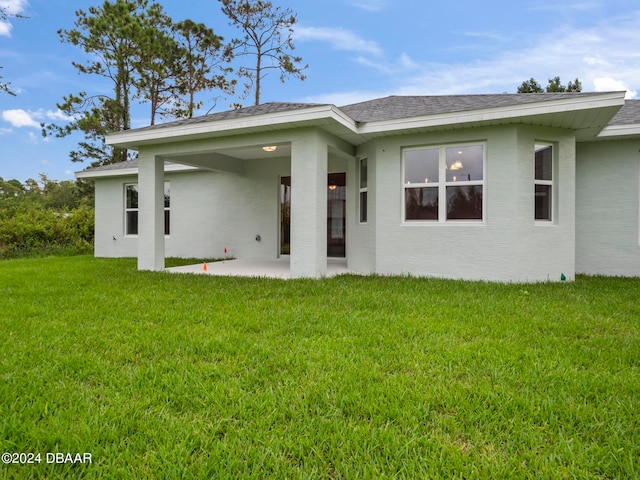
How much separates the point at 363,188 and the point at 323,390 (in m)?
6.52

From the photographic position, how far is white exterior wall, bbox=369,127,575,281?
22.0 ft

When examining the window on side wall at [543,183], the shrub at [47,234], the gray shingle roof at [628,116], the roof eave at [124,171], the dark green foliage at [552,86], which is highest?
the dark green foliage at [552,86]

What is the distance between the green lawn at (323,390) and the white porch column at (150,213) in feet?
11.9

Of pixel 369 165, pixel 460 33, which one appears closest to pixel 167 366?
pixel 369 165

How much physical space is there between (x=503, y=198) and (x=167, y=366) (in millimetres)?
6277

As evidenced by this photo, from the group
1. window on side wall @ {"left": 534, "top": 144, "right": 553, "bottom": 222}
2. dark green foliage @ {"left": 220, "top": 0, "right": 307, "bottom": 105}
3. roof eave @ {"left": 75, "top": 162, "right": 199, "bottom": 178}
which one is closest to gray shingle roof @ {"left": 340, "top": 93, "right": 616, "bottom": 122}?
window on side wall @ {"left": 534, "top": 144, "right": 553, "bottom": 222}

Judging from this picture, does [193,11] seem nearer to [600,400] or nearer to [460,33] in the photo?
[460,33]

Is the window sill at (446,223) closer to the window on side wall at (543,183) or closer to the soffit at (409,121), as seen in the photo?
the window on side wall at (543,183)

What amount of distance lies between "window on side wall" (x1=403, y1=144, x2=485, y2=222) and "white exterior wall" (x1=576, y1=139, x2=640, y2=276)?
113 inches

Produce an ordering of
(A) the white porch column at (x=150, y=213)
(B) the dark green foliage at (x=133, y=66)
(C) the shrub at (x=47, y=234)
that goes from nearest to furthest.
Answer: (A) the white porch column at (x=150, y=213), (C) the shrub at (x=47, y=234), (B) the dark green foliage at (x=133, y=66)

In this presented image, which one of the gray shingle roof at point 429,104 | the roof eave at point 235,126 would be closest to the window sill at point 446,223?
the gray shingle roof at point 429,104

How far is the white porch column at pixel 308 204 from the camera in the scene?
6844mm

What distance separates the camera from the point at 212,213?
1145 cm

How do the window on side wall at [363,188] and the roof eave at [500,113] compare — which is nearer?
the roof eave at [500,113]
